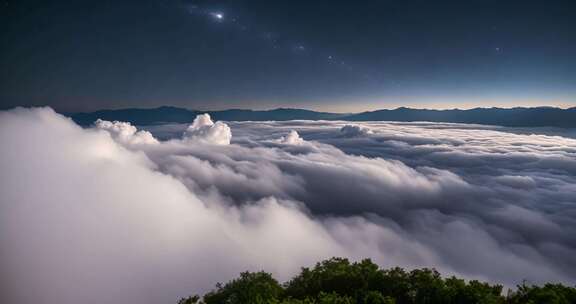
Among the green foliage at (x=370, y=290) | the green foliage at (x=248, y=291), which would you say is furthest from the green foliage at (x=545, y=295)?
the green foliage at (x=248, y=291)

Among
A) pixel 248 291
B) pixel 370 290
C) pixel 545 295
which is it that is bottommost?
pixel 370 290

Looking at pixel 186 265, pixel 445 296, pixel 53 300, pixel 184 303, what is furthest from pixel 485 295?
pixel 186 265

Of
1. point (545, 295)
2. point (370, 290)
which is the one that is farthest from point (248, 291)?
point (545, 295)

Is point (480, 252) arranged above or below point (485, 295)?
below

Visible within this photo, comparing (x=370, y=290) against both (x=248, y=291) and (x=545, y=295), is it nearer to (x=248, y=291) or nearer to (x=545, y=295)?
(x=248, y=291)

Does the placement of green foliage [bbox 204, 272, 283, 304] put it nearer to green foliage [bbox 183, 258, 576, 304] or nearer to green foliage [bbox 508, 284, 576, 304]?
green foliage [bbox 183, 258, 576, 304]

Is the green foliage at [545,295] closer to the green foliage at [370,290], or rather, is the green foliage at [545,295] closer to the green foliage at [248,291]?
the green foliage at [370,290]

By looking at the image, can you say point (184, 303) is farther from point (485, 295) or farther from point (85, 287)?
point (85, 287)

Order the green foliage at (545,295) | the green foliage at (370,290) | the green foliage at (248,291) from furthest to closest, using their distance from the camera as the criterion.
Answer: the green foliage at (248,291)
the green foliage at (370,290)
the green foliage at (545,295)

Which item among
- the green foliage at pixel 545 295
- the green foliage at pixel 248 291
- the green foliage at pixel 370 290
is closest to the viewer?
the green foliage at pixel 545 295
